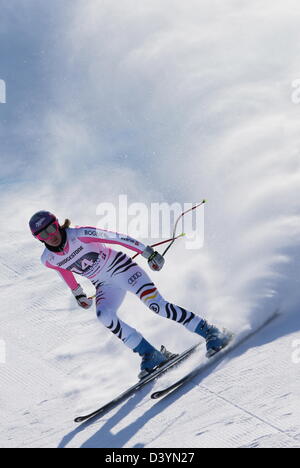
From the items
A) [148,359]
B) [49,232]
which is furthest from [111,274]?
[148,359]

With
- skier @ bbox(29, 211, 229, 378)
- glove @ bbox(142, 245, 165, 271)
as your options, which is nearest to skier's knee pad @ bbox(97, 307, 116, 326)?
skier @ bbox(29, 211, 229, 378)

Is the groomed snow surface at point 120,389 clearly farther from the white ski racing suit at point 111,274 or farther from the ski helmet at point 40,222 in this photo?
the ski helmet at point 40,222

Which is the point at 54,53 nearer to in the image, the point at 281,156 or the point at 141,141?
the point at 141,141

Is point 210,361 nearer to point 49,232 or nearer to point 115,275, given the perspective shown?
point 115,275

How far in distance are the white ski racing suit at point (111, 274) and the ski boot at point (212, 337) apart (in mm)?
67

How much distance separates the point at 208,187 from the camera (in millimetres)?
10148

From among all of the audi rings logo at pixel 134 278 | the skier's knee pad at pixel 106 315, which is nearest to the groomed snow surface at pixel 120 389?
the skier's knee pad at pixel 106 315

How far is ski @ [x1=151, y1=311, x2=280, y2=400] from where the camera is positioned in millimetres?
5309

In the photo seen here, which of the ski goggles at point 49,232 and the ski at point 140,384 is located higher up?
the ski goggles at point 49,232

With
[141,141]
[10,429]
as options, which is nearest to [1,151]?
[141,141]

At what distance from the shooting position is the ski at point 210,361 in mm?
5309

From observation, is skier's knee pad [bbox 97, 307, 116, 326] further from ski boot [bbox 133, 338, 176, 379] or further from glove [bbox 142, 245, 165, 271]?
glove [bbox 142, 245, 165, 271]

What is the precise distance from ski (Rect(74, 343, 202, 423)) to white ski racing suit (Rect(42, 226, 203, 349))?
1.01 feet

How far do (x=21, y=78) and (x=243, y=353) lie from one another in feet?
45.0
